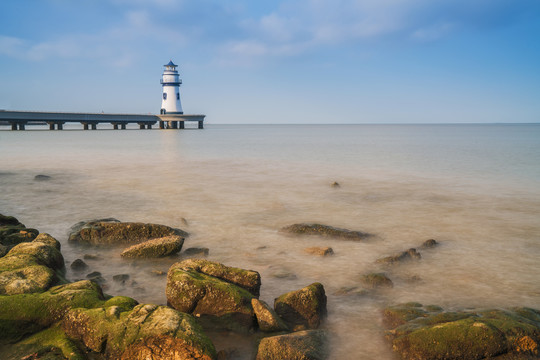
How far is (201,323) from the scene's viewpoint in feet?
14.2

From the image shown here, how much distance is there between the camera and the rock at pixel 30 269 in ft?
14.0

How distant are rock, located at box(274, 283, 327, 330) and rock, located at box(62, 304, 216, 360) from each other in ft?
3.77

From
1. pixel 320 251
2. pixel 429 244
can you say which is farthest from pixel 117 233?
pixel 429 244

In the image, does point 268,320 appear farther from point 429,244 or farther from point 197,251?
point 429,244

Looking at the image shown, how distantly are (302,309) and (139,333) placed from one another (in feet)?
5.59

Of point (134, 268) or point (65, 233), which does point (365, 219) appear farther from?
point (65, 233)

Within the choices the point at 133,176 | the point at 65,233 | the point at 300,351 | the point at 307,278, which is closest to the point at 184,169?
the point at 133,176

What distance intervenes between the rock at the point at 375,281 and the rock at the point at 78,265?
12.7ft

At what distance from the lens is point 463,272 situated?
6254 mm

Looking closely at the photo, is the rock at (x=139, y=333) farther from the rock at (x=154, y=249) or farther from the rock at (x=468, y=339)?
the rock at (x=154, y=249)

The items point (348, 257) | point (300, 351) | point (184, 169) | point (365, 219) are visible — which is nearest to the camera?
point (300, 351)

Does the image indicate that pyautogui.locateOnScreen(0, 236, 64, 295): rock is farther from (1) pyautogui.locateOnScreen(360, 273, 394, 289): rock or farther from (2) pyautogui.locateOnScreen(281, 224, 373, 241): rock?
(2) pyautogui.locateOnScreen(281, 224, 373, 241): rock

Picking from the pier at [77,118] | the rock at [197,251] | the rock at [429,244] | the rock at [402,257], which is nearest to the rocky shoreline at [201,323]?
the rock at [402,257]

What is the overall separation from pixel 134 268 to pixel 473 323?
14.4 ft
